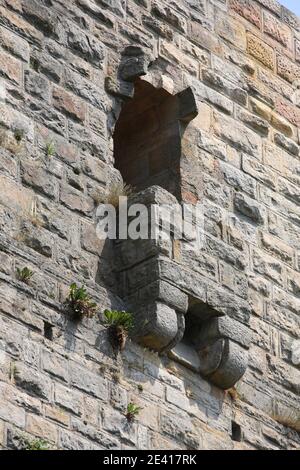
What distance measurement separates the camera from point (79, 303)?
42.0 feet

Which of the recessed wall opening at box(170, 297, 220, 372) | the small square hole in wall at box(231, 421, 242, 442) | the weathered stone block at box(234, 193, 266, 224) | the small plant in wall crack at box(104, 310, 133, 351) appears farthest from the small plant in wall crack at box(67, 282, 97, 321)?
the weathered stone block at box(234, 193, 266, 224)

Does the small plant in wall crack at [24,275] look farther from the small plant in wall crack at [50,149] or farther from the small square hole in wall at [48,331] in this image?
the small plant in wall crack at [50,149]

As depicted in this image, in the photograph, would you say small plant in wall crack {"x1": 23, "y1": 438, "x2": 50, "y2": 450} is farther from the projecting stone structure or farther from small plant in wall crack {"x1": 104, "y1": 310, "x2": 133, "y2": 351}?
small plant in wall crack {"x1": 104, "y1": 310, "x2": 133, "y2": 351}

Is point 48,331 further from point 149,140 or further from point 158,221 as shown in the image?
point 149,140

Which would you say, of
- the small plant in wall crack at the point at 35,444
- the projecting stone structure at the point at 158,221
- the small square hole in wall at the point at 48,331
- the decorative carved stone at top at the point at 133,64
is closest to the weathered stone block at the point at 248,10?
the projecting stone structure at the point at 158,221

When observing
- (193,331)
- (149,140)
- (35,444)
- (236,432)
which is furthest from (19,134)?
(236,432)

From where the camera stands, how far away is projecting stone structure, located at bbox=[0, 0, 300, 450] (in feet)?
41.3

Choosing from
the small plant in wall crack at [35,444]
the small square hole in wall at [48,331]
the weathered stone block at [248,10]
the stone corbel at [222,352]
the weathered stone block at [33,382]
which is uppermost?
the weathered stone block at [248,10]

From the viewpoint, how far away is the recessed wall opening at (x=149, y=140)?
14.3 m

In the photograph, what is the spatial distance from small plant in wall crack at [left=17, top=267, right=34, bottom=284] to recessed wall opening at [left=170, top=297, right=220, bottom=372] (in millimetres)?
1340

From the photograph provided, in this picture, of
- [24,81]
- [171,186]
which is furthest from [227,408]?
[24,81]

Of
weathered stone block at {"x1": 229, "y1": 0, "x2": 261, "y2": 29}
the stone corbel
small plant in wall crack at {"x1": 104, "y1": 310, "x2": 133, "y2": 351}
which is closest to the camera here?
small plant in wall crack at {"x1": 104, "y1": 310, "x2": 133, "y2": 351}

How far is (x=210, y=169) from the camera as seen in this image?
14.6 metres

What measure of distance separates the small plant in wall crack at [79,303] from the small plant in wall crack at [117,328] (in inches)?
6.0
